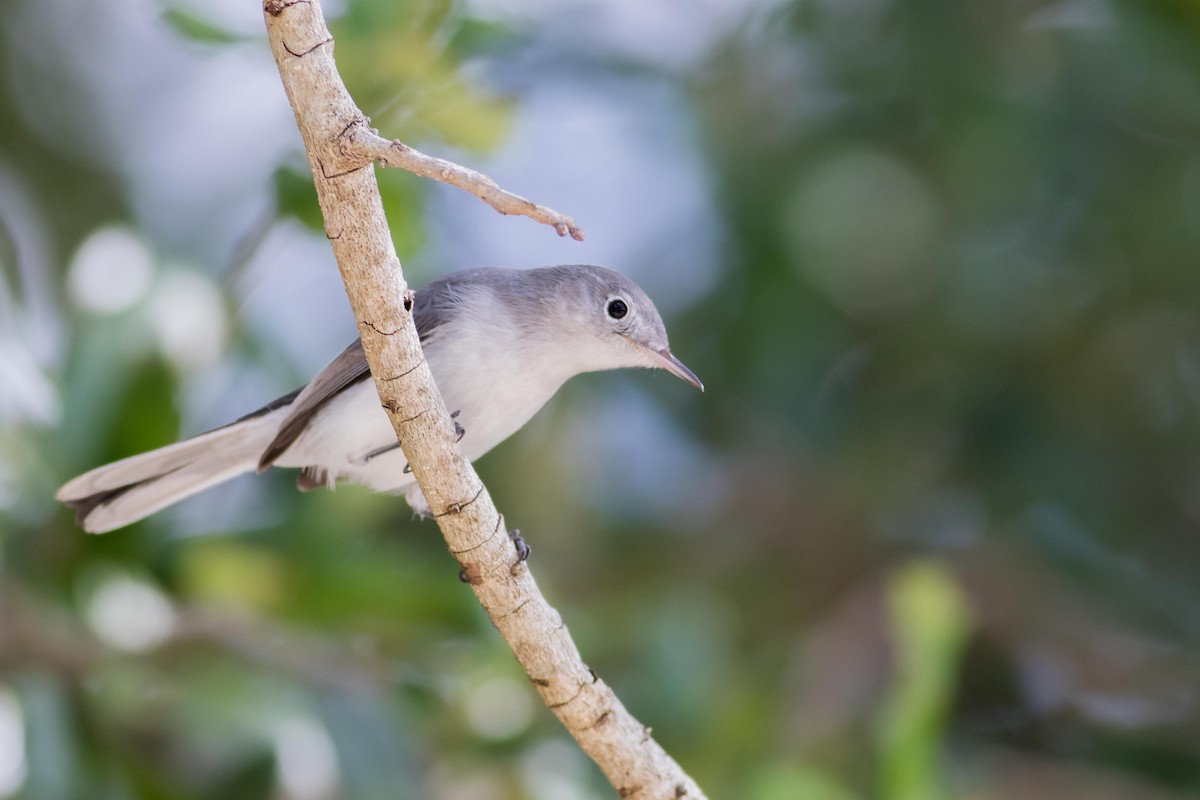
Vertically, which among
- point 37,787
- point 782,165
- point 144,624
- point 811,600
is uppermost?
point 782,165

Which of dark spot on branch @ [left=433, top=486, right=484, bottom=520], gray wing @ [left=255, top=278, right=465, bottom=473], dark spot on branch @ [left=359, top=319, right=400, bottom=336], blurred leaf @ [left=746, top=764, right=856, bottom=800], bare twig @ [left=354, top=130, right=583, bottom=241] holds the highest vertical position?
gray wing @ [left=255, top=278, right=465, bottom=473]

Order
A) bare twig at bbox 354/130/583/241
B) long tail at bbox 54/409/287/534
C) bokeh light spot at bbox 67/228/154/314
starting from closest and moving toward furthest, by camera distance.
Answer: bare twig at bbox 354/130/583/241 < long tail at bbox 54/409/287/534 < bokeh light spot at bbox 67/228/154/314

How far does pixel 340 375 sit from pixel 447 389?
0.25 metres

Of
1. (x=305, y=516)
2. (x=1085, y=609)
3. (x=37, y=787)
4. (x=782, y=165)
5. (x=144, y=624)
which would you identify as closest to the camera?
(x=37, y=787)

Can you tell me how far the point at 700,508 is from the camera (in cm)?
489

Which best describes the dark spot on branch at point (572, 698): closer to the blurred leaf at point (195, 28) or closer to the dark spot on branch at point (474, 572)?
the dark spot on branch at point (474, 572)

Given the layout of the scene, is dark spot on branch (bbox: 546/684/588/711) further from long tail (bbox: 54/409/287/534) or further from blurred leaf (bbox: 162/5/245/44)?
→ blurred leaf (bbox: 162/5/245/44)

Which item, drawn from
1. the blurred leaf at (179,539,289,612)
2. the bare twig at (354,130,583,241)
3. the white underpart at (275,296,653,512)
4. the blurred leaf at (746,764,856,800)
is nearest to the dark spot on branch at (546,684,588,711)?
the white underpart at (275,296,653,512)

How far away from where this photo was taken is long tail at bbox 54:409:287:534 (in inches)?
108

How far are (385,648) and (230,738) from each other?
0.80 m

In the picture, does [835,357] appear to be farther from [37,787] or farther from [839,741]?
[37,787]

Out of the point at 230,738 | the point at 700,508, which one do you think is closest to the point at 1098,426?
the point at 700,508

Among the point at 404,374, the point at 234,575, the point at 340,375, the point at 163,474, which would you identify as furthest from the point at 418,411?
the point at 234,575

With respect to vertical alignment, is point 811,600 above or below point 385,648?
above
